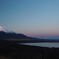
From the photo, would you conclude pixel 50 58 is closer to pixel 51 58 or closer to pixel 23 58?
pixel 51 58

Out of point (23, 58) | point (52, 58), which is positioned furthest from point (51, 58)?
point (23, 58)

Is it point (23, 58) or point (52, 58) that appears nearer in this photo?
point (52, 58)

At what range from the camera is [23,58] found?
16219 millimetres

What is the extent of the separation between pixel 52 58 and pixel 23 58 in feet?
10.2

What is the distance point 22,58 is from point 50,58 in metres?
2.91

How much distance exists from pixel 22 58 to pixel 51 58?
3.03 m

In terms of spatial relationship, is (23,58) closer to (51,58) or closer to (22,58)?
(22,58)

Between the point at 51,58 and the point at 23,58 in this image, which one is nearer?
the point at 51,58

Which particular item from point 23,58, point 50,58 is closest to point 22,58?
point 23,58

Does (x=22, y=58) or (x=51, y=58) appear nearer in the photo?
(x=51, y=58)

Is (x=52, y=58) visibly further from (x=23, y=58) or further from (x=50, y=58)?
(x=23, y=58)

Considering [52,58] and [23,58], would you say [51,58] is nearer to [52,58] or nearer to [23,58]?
[52,58]

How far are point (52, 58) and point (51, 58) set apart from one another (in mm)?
93

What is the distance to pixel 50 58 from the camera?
49.1 feet
